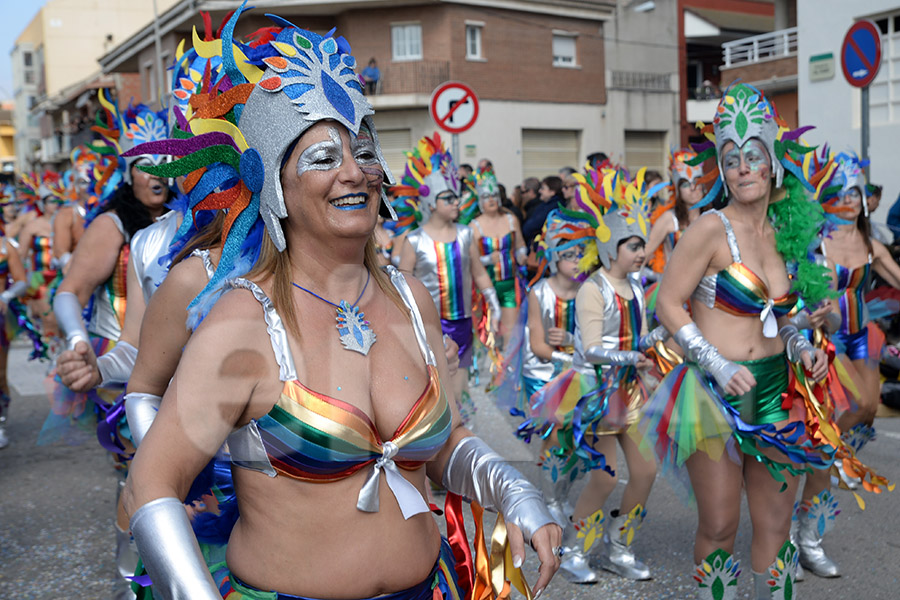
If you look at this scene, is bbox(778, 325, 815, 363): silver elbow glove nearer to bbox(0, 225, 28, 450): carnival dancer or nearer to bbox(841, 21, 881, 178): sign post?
bbox(841, 21, 881, 178): sign post

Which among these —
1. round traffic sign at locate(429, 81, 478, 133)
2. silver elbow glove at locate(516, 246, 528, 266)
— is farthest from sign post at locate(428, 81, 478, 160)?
silver elbow glove at locate(516, 246, 528, 266)

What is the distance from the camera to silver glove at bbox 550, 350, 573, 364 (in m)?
5.48

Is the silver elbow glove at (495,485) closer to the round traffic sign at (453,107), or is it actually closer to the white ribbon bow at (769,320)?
the white ribbon bow at (769,320)

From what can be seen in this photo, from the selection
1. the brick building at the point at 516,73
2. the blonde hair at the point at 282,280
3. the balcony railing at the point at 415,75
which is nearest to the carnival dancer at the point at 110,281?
the blonde hair at the point at 282,280

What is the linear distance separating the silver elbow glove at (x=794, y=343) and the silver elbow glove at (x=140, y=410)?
2.53 m

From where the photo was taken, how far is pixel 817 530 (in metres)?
4.63

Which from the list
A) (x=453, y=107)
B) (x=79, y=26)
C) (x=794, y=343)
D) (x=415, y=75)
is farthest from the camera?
(x=415, y=75)

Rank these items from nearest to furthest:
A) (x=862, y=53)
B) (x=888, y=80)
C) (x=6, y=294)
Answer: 1. (x=862, y=53)
2. (x=6, y=294)
3. (x=888, y=80)

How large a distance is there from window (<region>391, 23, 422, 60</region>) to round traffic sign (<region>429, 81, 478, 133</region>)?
632 inches

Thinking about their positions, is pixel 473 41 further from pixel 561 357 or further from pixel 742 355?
pixel 742 355

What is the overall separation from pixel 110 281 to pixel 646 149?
2694 centimetres

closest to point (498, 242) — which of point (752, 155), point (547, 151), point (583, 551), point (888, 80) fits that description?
point (583, 551)

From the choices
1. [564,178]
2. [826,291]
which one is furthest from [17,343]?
[826,291]

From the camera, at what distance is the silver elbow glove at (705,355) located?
367cm
